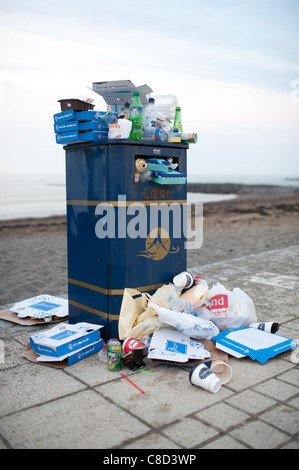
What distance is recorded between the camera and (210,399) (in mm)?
2506

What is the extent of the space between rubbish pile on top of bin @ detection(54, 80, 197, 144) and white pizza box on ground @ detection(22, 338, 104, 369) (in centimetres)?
164

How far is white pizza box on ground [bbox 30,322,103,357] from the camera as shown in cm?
300

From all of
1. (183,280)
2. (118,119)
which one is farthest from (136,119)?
(183,280)

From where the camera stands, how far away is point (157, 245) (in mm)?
3543

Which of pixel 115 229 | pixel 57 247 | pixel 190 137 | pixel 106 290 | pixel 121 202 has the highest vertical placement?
pixel 190 137

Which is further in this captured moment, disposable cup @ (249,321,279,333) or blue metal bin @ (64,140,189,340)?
disposable cup @ (249,321,279,333)

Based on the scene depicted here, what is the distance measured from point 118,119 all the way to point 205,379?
2.05 metres

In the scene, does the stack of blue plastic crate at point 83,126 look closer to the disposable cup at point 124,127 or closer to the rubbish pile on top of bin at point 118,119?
the rubbish pile on top of bin at point 118,119

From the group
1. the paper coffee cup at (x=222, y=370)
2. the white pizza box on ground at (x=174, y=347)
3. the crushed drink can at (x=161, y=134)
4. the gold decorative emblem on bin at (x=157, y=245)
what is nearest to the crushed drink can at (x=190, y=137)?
the crushed drink can at (x=161, y=134)

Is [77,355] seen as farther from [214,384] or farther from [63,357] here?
[214,384]

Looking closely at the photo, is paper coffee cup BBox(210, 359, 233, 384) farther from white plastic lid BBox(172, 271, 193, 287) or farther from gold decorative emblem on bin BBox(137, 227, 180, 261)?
gold decorative emblem on bin BBox(137, 227, 180, 261)

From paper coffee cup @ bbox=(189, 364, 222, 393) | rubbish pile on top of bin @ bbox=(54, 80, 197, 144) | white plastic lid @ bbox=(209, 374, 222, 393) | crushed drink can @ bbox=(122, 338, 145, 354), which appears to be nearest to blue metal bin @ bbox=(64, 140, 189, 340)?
rubbish pile on top of bin @ bbox=(54, 80, 197, 144)

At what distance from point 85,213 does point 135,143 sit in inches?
29.6

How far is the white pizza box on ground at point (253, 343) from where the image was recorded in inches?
120
